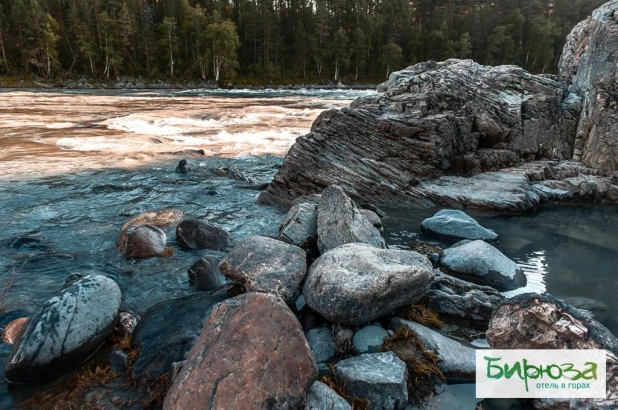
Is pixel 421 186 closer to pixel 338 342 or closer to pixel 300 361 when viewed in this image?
pixel 338 342

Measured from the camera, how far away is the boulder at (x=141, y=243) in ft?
23.6

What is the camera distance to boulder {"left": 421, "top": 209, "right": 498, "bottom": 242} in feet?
27.0

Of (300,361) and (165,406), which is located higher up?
(300,361)

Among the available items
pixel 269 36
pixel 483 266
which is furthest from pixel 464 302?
pixel 269 36

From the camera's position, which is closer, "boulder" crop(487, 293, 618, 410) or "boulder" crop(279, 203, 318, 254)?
"boulder" crop(487, 293, 618, 410)

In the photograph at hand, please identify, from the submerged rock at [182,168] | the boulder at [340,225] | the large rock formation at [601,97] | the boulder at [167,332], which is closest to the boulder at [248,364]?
the boulder at [167,332]

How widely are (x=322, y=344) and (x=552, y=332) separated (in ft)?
7.99

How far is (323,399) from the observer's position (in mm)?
3502

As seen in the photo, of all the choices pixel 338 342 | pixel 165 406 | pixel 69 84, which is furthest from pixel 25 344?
pixel 69 84

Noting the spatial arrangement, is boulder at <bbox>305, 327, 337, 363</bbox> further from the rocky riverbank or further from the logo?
the logo

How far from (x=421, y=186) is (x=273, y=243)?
6.26m

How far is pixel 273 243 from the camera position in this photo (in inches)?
236

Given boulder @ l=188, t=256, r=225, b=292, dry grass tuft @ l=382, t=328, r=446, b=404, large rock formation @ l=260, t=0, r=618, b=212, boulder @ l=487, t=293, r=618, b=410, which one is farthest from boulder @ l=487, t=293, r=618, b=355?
large rock formation @ l=260, t=0, r=618, b=212

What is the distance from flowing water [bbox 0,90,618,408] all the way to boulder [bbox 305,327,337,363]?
8.22 feet
